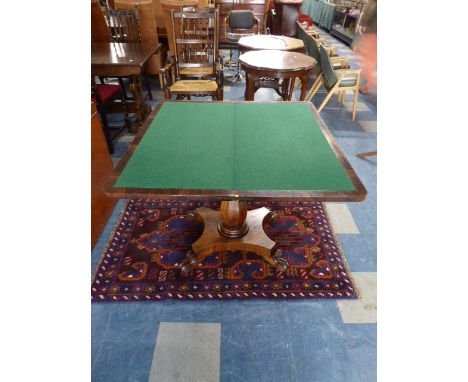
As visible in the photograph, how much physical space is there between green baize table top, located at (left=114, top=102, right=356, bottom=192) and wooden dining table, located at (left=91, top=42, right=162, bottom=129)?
4.21 ft

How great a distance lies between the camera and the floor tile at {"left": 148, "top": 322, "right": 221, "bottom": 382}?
143cm

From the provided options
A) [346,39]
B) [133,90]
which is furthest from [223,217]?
[346,39]

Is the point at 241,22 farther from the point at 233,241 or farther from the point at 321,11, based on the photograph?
the point at 321,11

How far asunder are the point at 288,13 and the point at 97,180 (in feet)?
19.9

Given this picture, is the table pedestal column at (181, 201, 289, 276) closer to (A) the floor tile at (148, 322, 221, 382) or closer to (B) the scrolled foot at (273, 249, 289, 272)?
(B) the scrolled foot at (273, 249, 289, 272)

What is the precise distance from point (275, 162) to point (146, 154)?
0.61 metres

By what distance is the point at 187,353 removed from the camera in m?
1.50

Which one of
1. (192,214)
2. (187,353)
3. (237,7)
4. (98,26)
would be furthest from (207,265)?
(237,7)

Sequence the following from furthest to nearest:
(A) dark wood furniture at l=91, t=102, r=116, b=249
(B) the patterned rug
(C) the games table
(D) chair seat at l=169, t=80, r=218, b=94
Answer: (D) chair seat at l=169, t=80, r=218, b=94
(A) dark wood furniture at l=91, t=102, r=116, b=249
(B) the patterned rug
(C) the games table

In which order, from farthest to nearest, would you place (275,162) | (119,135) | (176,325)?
(119,135)
(176,325)
(275,162)

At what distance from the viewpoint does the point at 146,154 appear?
1441mm

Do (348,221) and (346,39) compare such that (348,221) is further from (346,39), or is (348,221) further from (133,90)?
(346,39)

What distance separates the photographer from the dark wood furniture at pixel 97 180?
6.86 feet

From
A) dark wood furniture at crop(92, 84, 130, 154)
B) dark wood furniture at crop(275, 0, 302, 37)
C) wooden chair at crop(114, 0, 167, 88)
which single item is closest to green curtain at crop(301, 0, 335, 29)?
dark wood furniture at crop(275, 0, 302, 37)
